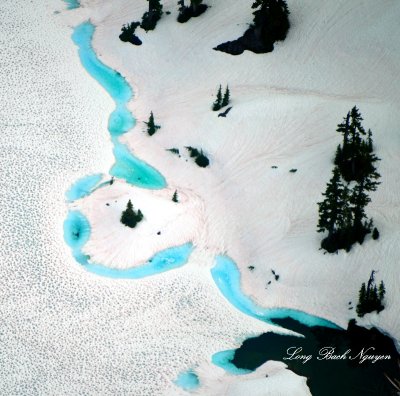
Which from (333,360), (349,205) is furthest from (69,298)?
(349,205)

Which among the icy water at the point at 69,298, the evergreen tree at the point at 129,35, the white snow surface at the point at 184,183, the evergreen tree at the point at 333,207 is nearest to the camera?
the icy water at the point at 69,298

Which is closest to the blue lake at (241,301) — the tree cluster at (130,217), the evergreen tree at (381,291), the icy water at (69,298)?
the icy water at (69,298)

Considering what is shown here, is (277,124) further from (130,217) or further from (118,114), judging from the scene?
(130,217)

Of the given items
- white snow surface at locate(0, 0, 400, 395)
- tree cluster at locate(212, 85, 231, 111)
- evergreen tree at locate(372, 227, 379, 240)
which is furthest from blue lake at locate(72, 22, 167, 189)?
evergreen tree at locate(372, 227, 379, 240)

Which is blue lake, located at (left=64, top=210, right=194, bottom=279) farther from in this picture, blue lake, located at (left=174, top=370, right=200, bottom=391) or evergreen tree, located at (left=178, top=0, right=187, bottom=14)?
evergreen tree, located at (left=178, top=0, right=187, bottom=14)

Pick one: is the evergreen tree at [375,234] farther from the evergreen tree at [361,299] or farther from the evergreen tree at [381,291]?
the evergreen tree at [361,299]

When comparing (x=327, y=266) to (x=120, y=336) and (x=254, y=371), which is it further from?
(x=120, y=336)
